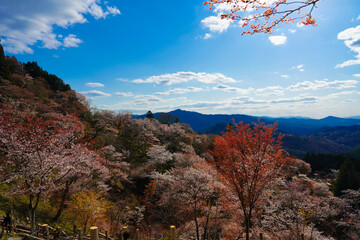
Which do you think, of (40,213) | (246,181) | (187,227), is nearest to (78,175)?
(40,213)

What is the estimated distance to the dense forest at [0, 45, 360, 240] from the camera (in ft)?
31.0

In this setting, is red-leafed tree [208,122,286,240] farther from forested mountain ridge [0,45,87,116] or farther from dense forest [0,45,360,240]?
forested mountain ridge [0,45,87,116]

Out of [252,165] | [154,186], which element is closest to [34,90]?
[154,186]

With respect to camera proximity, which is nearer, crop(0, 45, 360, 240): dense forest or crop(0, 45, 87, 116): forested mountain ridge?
crop(0, 45, 360, 240): dense forest

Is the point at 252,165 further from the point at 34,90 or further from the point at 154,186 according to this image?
the point at 34,90

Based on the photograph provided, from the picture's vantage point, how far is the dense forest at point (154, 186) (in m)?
9.45

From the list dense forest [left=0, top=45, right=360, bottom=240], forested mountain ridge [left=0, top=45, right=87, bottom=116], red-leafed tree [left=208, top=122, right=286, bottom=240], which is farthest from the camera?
forested mountain ridge [left=0, top=45, right=87, bottom=116]

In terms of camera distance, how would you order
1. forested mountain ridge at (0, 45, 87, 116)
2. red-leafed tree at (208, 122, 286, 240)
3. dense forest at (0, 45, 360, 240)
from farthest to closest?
forested mountain ridge at (0, 45, 87, 116)
dense forest at (0, 45, 360, 240)
red-leafed tree at (208, 122, 286, 240)

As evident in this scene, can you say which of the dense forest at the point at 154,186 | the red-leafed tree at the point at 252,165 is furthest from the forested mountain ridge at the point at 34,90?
the red-leafed tree at the point at 252,165

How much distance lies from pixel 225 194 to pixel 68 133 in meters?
11.5

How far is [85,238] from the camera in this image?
11.4 metres

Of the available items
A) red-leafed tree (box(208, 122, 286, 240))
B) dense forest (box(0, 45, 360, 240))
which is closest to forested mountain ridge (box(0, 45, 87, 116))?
dense forest (box(0, 45, 360, 240))

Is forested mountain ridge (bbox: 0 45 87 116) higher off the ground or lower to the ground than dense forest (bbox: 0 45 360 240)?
higher

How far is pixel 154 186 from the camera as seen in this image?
2162 cm
